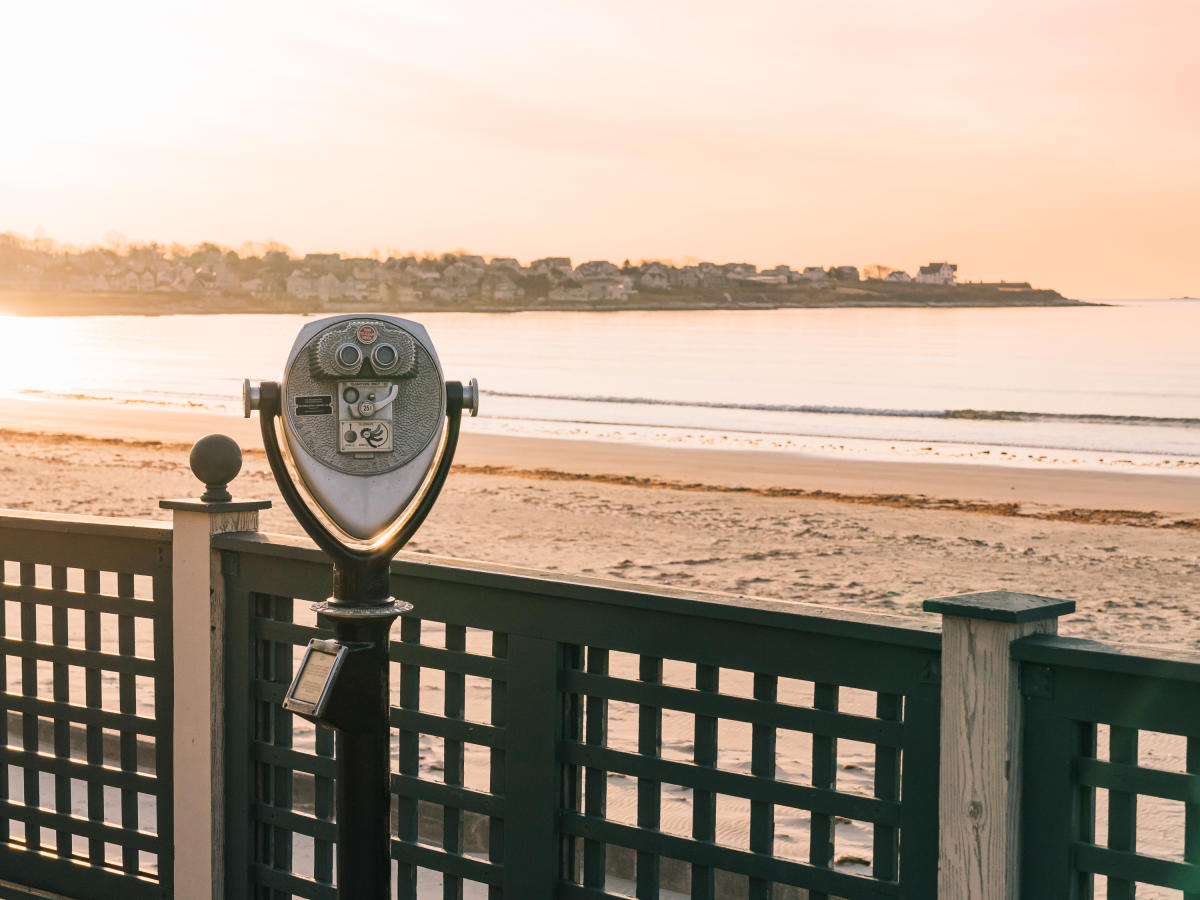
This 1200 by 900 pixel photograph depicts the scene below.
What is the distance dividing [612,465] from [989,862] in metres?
17.6

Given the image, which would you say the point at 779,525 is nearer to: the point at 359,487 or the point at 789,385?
the point at 359,487

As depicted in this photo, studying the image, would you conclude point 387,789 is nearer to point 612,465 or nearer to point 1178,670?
point 1178,670

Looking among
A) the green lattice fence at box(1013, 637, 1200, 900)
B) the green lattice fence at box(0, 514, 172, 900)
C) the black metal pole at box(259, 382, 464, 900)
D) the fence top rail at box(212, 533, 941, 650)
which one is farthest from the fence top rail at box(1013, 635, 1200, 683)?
A: the green lattice fence at box(0, 514, 172, 900)

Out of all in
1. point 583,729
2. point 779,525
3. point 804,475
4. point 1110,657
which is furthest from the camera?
point 804,475

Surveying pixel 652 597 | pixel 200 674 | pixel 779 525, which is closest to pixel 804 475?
pixel 779 525

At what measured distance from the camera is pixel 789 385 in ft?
146

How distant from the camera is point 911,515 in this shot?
14.7m

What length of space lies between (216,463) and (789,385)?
138 ft

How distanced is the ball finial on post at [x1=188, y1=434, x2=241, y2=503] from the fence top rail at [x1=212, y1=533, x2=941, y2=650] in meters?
0.16

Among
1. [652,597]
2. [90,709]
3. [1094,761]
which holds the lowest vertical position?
[90,709]

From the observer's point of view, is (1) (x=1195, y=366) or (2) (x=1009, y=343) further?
(2) (x=1009, y=343)

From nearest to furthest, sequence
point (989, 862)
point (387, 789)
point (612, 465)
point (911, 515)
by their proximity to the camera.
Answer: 1. point (989, 862)
2. point (387, 789)
3. point (911, 515)
4. point (612, 465)

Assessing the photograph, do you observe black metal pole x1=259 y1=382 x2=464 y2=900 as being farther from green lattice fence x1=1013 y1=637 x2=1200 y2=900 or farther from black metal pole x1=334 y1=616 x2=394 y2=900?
green lattice fence x1=1013 y1=637 x2=1200 y2=900

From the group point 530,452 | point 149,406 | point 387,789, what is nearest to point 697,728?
point 387,789
